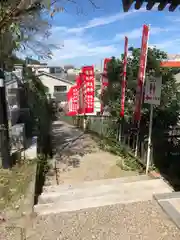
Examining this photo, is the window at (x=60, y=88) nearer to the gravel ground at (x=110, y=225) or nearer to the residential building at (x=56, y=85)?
the residential building at (x=56, y=85)

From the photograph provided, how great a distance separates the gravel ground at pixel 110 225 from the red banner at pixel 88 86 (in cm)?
973

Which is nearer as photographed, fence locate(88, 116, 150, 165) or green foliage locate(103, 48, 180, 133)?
fence locate(88, 116, 150, 165)

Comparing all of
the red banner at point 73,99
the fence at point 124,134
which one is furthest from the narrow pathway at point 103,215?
the red banner at point 73,99

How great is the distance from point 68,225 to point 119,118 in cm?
534

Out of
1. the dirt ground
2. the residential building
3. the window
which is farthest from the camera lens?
the window

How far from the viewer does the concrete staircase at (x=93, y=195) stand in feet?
11.6

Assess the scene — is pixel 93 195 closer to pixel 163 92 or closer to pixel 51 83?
pixel 163 92

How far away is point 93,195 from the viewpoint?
3982 millimetres

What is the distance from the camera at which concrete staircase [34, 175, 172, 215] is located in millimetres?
3521

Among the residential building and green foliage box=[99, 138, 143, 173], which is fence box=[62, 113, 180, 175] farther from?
the residential building

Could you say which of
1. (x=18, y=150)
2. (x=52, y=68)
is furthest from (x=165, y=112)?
(x=52, y=68)

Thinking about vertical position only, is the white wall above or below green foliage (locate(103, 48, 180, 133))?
above

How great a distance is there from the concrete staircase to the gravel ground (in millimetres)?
180

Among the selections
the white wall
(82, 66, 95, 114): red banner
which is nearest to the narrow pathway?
(82, 66, 95, 114): red banner
